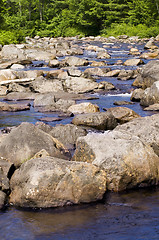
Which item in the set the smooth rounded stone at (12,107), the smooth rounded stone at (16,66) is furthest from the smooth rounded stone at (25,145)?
the smooth rounded stone at (16,66)

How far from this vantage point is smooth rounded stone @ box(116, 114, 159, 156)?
8469 millimetres

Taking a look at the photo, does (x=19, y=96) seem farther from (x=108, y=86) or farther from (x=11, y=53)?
(x=11, y=53)

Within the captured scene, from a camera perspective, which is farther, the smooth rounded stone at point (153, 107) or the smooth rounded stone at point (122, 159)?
the smooth rounded stone at point (153, 107)

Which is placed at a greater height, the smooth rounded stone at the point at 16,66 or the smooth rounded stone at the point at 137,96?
the smooth rounded stone at the point at 137,96

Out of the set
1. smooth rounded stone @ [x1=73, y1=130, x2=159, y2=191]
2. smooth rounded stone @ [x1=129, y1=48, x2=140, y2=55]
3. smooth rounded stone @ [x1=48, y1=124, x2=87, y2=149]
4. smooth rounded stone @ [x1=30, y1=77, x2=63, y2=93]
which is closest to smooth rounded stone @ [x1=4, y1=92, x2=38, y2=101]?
smooth rounded stone @ [x1=30, y1=77, x2=63, y2=93]

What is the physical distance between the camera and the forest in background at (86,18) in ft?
190

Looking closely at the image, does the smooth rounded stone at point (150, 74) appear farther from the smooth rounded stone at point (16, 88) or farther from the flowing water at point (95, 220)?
the flowing water at point (95, 220)

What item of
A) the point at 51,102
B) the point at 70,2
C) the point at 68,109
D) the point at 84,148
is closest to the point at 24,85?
the point at 51,102

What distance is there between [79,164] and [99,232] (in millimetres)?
1615

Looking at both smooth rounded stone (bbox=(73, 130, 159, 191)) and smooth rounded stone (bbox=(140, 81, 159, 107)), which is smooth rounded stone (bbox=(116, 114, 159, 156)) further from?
smooth rounded stone (bbox=(140, 81, 159, 107))

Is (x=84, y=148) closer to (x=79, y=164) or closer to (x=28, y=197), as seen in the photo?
(x=79, y=164)

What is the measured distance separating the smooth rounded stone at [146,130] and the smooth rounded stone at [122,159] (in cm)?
59

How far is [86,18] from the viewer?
202ft

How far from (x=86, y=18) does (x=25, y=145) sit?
56321 mm
